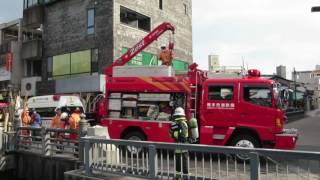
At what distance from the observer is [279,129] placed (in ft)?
40.4

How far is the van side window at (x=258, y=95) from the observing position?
12.4 m

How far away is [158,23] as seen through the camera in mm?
36500

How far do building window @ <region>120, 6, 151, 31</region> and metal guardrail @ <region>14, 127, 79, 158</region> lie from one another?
Result: 61.9 ft

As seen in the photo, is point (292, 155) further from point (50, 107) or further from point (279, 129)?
point (50, 107)

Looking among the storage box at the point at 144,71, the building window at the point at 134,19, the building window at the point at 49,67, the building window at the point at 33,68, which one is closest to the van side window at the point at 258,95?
the storage box at the point at 144,71

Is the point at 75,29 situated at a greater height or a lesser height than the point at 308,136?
greater

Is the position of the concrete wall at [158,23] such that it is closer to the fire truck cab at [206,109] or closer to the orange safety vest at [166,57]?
the orange safety vest at [166,57]

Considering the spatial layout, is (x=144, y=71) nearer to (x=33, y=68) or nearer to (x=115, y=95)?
(x=115, y=95)

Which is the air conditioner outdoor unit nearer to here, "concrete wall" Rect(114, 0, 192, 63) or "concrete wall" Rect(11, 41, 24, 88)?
"concrete wall" Rect(11, 41, 24, 88)

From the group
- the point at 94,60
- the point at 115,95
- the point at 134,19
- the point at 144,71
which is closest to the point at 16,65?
the point at 94,60

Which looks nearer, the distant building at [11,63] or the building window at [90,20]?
the building window at [90,20]

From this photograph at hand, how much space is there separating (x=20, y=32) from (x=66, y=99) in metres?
20.6

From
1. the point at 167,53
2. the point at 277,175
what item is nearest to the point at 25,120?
the point at 167,53

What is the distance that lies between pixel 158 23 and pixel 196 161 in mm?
29746
